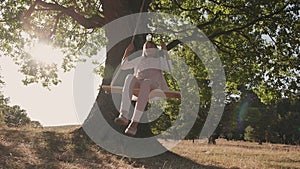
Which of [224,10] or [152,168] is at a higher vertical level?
[224,10]

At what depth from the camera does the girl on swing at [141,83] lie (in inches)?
261

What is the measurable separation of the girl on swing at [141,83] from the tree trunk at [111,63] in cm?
511

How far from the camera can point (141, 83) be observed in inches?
265

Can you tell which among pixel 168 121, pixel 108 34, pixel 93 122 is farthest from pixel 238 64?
pixel 168 121

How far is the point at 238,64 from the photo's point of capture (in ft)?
56.6

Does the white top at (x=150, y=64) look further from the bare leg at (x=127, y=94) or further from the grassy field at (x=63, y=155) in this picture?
the grassy field at (x=63, y=155)

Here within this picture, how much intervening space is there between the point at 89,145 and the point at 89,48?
11947 mm

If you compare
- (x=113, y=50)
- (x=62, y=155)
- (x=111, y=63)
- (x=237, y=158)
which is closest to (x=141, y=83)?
(x=62, y=155)

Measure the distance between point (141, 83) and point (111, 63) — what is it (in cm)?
645

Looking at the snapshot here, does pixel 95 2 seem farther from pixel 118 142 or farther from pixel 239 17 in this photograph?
pixel 118 142

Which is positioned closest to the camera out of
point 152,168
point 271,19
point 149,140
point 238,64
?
point 152,168

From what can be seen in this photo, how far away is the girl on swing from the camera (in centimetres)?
662

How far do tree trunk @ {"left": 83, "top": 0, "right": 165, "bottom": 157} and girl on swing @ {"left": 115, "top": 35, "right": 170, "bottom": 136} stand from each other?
511 centimetres

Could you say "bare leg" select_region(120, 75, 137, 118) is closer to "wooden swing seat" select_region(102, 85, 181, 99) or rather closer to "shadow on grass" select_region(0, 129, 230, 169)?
"wooden swing seat" select_region(102, 85, 181, 99)
